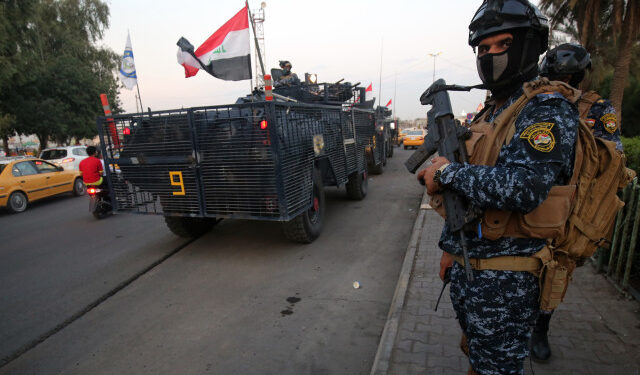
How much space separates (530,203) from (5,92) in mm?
20366

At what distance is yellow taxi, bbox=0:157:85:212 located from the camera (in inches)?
334

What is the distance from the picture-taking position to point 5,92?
15445 mm

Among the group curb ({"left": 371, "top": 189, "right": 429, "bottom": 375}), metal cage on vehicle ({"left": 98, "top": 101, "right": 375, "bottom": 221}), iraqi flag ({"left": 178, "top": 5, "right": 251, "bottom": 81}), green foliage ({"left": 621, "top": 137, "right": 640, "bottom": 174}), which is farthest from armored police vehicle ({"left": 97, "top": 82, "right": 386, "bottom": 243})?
green foliage ({"left": 621, "top": 137, "right": 640, "bottom": 174})

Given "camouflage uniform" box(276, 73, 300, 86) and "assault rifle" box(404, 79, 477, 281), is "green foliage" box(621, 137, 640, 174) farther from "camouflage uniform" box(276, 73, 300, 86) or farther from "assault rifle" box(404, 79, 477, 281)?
"camouflage uniform" box(276, 73, 300, 86)

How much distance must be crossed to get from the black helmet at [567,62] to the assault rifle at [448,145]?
1117 mm

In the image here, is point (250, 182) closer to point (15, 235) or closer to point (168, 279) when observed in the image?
point (168, 279)

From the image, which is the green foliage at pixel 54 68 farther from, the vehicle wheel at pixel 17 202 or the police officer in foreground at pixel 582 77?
the police officer in foreground at pixel 582 77

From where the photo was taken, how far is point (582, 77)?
2.55 metres

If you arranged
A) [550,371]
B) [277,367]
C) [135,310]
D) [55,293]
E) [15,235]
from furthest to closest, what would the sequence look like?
[15,235] → [55,293] → [135,310] → [277,367] → [550,371]

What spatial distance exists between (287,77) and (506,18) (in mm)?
6977

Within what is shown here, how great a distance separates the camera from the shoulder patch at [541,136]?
4.22 feet

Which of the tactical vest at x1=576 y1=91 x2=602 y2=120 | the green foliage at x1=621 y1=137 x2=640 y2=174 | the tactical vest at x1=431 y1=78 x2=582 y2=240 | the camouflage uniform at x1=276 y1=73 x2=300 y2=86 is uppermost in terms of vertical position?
the camouflage uniform at x1=276 y1=73 x2=300 y2=86

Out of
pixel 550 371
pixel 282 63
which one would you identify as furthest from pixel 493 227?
pixel 282 63

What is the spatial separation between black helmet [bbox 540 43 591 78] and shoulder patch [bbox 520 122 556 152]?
157 cm
